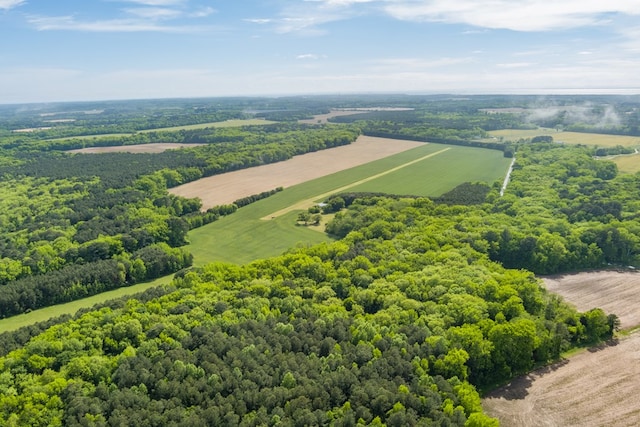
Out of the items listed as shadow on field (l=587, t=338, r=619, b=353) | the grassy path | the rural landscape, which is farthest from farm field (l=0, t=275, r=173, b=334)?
shadow on field (l=587, t=338, r=619, b=353)

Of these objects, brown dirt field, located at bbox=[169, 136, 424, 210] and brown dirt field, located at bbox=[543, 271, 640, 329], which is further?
brown dirt field, located at bbox=[169, 136, 424, 210]

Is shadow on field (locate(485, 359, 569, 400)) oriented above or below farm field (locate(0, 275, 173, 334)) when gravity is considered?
below

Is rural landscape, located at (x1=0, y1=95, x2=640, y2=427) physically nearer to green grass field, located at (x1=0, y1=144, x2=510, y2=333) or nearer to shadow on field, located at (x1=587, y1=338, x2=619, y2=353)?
shadow on field, located at (x1=587, y1=338, x2=619, y2=353)

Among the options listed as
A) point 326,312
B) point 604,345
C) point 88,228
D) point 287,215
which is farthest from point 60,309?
point 604,345

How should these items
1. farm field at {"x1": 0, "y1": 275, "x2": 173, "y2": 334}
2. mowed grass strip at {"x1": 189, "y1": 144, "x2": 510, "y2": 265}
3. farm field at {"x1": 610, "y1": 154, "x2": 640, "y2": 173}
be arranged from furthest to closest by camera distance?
farm field at {"x1": 610, "y1": 154, "x2": 640, "y2": 173}, mowed grass strip at {"x1": 189, "y1": 144, "x2": 510, "y2": 265}, farm field at {"x1": 0, "y1": 275, "x2": 173, "y2": 334}

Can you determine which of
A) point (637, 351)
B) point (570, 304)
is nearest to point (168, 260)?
point (570, 304)

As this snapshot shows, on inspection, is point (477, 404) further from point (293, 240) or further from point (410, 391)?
point (293, 240)

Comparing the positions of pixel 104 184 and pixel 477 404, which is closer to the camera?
pixel 477 404

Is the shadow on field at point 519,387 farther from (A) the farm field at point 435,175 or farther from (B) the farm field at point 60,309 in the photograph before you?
(A) the farm field at point 435,175
